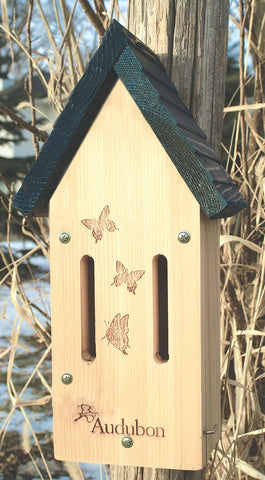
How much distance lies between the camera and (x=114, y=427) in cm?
115

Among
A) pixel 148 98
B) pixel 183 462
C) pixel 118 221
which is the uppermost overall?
pixel 148 98

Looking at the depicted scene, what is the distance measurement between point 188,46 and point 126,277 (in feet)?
1.81

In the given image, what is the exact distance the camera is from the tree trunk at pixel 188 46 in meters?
1.30

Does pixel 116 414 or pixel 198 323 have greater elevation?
pixel 198 323

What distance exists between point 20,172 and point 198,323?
500 cm

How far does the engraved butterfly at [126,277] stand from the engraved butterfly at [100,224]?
0.21 ft

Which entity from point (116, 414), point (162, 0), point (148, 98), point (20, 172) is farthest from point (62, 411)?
point (20, 172)

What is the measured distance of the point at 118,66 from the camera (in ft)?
3.61

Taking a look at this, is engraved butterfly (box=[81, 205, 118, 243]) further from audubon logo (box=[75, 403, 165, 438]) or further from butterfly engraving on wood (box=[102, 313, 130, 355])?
audubon logo (box=[75, 403, 165, 438])

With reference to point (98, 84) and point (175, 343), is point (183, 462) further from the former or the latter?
point (98, 84)

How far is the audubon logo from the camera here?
112 centimetres

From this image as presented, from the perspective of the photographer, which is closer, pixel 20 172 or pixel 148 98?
pixel 148 98

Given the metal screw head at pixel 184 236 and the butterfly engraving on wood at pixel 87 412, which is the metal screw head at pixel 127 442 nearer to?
the butterfly engraving on wood at pixel 87 412

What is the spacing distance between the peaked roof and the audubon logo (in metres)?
0.41
